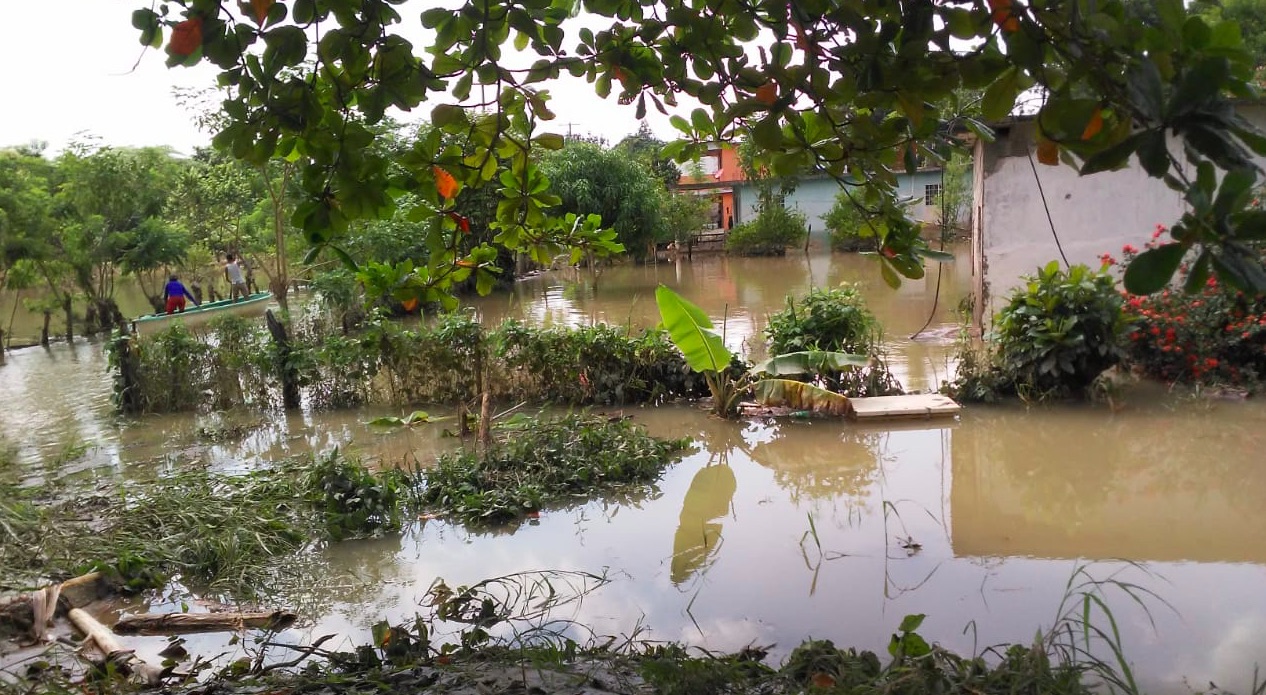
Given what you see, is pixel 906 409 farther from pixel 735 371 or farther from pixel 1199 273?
pixel 1199 273

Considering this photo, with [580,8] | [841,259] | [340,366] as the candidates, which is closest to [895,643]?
[580,8]

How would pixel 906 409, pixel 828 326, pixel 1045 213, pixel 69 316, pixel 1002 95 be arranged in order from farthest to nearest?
pixel 69 316
pixel 1045 213
pixel 828 326
pixel 906 409
pixel 1002 95

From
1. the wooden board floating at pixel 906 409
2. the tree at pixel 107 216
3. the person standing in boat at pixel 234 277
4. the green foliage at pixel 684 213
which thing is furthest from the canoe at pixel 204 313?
the green foliage at pixel 684 213

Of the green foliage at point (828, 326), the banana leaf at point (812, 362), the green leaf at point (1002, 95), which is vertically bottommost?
the banana leaf at point (812, 362)

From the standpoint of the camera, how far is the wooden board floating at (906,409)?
8695 mm

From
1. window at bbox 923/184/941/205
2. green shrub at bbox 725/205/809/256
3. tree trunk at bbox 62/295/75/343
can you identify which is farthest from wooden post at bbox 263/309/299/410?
window at bbox 923/184/941/205

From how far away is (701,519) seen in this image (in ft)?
21.2

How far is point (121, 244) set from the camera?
66.7 ft

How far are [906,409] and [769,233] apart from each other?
2211 centimetres

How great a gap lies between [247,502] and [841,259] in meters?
23.7

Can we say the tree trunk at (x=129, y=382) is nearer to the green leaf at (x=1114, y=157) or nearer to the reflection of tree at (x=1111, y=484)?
the reflection of tree at (x=1111, y=484)

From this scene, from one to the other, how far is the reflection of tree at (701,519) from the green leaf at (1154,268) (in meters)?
4.20

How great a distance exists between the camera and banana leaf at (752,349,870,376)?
888 cm

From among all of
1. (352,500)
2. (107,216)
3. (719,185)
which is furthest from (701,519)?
(719,185)
